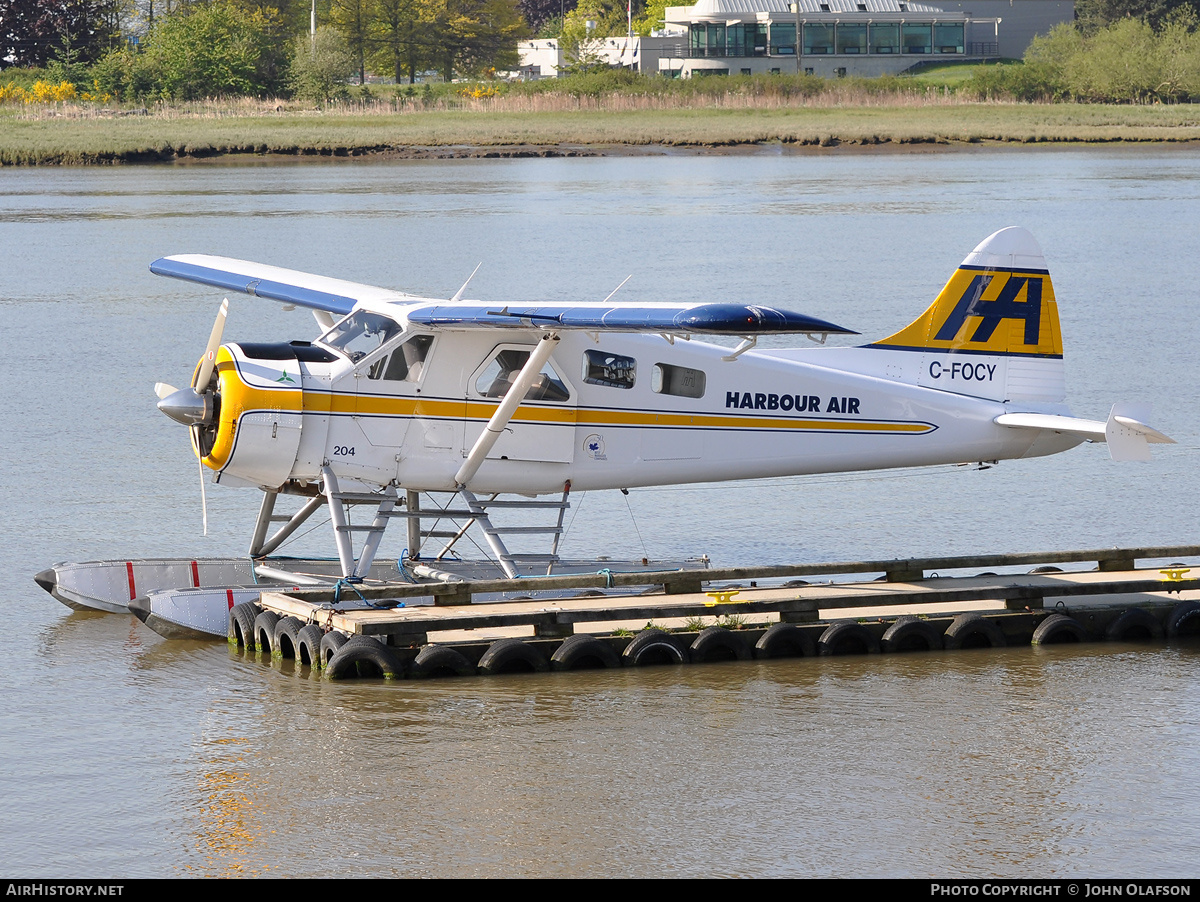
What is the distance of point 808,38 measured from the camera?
89625 mm

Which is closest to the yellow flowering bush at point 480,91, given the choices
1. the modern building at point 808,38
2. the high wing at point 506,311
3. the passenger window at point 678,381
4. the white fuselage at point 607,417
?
the modern building at point 808,38

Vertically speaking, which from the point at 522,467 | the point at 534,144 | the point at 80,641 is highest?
the point at 534,144

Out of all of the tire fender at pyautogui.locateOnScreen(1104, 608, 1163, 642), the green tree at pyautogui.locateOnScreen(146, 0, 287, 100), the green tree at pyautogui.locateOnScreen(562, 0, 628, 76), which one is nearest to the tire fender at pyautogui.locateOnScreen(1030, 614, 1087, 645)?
the tire fender at pyautogui.locateOnScreen(1104, 608, 1163, 642)

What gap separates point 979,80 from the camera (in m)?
71.7

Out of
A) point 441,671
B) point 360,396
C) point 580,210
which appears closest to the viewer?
point 441,671

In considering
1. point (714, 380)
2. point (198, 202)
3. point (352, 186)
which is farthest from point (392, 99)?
point (714, 380)

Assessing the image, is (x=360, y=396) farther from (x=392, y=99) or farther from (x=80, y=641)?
(x=392, y=99)

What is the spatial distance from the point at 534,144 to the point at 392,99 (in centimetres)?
1437

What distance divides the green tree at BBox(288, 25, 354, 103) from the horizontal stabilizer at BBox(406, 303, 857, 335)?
65.1m

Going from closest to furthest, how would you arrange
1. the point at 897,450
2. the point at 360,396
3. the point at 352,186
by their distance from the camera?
the point at 360,396 → the point at 897,450 → the point at 352,186

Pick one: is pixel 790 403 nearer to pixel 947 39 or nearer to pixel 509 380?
pixel 509 380

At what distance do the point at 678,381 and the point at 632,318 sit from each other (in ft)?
4.72

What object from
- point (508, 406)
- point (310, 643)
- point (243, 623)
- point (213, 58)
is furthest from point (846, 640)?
point (213, 58)

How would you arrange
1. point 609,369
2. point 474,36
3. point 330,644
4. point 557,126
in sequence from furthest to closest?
point 474,36
point 557,126
point 609,369
point 330,644
